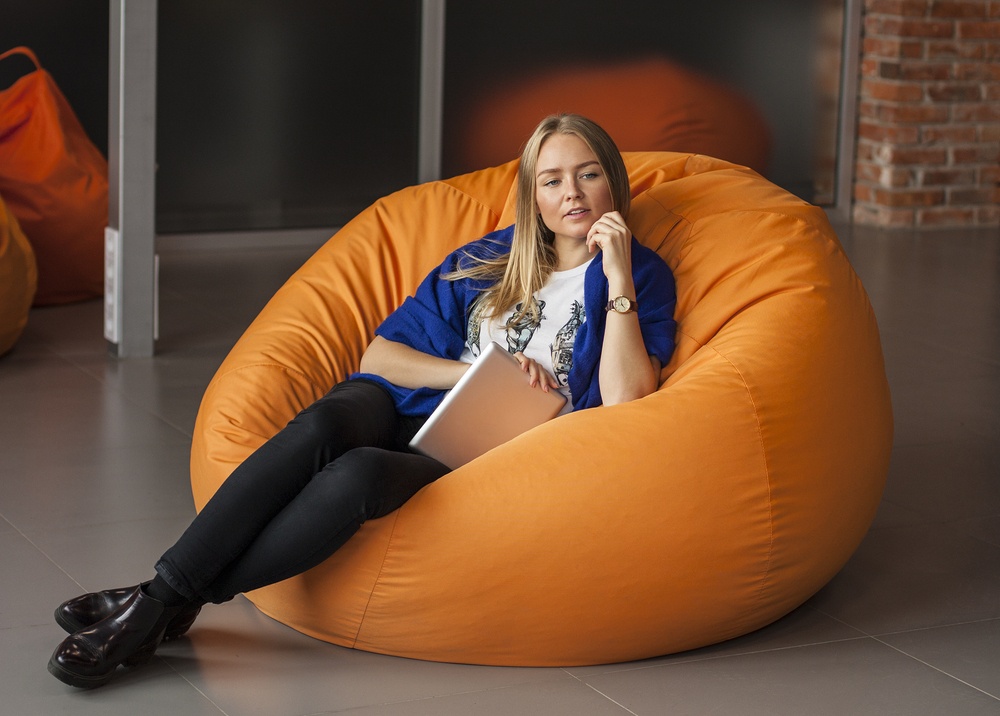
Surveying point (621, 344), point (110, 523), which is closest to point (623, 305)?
point (621, 344)

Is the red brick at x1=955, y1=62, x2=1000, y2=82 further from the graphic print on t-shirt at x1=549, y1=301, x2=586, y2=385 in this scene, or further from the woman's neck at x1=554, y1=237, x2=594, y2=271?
the graphic print on t-shirt at x1=549, y1=301, x2=586, y2=385

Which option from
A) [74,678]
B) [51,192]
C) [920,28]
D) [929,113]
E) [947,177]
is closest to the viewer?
[74,678]

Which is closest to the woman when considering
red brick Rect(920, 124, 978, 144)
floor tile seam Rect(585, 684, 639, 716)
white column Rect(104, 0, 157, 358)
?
floor tile seam Rect(585, 684, 639, 716)

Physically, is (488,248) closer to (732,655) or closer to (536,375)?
(536,375)

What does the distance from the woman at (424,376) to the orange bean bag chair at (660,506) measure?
0.09 metres

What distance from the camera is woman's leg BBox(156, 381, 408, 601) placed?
6.91 ft

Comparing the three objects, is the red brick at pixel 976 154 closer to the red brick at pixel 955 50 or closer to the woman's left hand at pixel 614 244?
the red brick at pixel 955 50

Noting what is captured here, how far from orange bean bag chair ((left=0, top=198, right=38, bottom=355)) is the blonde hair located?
190 cm

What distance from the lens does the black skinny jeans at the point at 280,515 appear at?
2.11 metres

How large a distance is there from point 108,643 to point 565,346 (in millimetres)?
931

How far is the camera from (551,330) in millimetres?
2506

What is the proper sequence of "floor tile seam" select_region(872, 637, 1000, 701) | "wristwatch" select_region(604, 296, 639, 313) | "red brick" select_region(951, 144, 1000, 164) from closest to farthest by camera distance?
"floor tile seam" select_region(872, 637, 1000, 701)
"wristwatch" select_region(604, 296, 639, 313)
"red brick" select_region(951, 144, 1000, 164)

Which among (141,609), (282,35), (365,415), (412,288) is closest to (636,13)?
(282,35)

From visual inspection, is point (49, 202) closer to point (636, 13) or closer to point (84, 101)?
point (84, 101)
